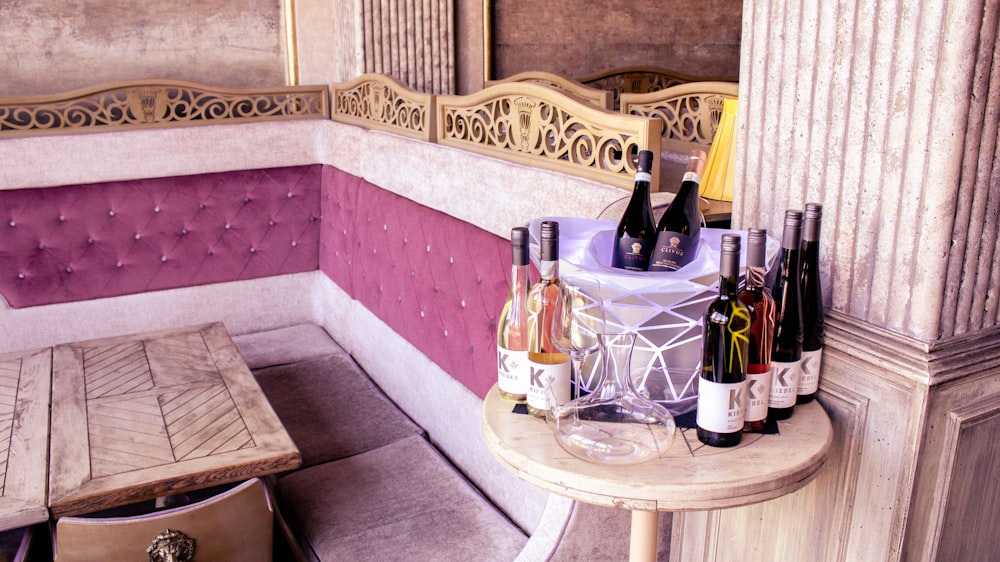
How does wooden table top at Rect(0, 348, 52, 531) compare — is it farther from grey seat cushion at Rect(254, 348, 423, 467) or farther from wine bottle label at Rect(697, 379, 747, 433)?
wine bottle label at Rect(697, 379, 747, 433)

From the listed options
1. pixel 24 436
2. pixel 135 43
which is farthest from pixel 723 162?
pixel 135 43

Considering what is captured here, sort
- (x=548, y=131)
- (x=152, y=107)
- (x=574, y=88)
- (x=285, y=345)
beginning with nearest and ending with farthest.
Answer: (x=548, y=131) → (x=152, y=107) → (x=285, y=345) → (x=574, y=88)

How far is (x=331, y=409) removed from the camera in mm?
2771

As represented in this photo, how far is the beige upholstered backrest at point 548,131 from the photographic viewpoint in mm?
1667

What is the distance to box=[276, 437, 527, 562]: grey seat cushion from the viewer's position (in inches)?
77.6

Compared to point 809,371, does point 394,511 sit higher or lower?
lower

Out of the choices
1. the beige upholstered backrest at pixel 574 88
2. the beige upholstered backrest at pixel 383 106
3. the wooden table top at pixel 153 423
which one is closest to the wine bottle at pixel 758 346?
the wooden table top at pixel 153 423

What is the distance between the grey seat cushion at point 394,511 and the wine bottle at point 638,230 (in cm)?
90

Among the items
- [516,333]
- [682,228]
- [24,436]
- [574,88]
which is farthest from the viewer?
[574,88]

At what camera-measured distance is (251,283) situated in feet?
11.4

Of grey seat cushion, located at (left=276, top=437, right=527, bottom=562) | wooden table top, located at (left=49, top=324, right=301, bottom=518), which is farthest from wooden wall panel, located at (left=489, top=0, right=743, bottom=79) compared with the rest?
grey seat cushion, located at (left=276, top=437, right=527, bottom=562)

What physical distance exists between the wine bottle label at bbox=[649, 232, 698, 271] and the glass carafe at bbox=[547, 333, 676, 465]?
199 millimetres

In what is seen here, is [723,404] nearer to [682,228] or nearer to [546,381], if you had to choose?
[546,381]

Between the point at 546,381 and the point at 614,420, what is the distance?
0.38 feet
